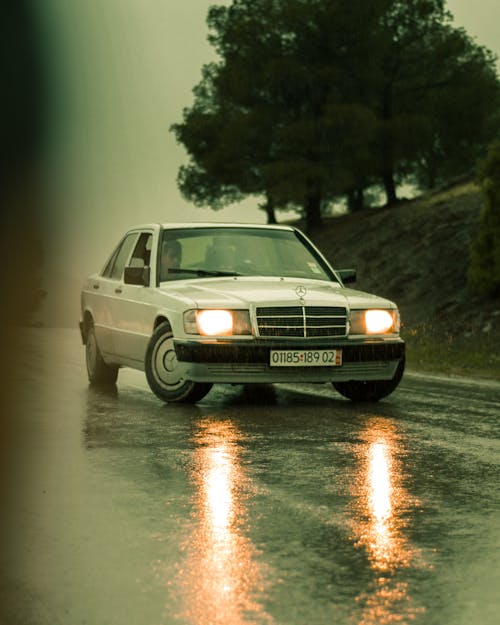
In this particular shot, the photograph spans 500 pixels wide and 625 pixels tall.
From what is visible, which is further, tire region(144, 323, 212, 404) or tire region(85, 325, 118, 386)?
tire region(85, 325, 118, 386)

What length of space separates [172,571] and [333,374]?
243 inches

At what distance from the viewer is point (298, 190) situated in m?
43.0

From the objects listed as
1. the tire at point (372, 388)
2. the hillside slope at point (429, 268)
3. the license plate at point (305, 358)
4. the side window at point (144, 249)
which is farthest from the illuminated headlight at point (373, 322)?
the hillside slope at point (429, 268)

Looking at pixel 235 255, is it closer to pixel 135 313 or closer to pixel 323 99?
pixel 135 313

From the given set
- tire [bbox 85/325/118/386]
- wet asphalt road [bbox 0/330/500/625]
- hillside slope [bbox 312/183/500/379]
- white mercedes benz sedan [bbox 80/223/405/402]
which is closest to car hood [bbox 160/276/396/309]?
white mercedes benz sedan [bbox 80/223/405/402]

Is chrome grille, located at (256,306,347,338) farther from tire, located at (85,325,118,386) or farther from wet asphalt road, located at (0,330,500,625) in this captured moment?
tire, located at (85,325,118,386)

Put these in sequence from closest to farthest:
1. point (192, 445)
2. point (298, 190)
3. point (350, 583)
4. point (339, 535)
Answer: point (350, 583) < point (339, 535) < point (192, 445) < point (298, 190)

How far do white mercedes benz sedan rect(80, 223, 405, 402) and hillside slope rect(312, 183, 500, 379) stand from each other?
587cm

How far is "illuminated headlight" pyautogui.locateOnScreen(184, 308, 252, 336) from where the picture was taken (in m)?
11.0

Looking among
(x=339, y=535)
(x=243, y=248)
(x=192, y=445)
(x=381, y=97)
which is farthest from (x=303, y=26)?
(x=339, y=535)

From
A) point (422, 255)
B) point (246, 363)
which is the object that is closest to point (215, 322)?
point (246, 363)

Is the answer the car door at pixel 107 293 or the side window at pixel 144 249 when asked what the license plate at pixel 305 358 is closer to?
the side window at pixel 144 249

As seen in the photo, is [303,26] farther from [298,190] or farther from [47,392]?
[47,392]

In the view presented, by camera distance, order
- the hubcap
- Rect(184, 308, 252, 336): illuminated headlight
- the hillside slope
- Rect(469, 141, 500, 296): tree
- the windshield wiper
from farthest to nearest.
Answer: Rect(469, 141, 500, 296): tree < the hillside slope < the windshield wiper < the hubcap < Rect(184, 308, 252, 336): illuminated headlight
